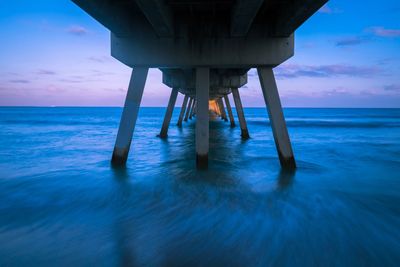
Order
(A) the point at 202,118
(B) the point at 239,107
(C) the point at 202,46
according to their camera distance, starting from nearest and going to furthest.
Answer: (C) the point at 202,46, (A) the point at 202,118, (B) the point at 239,107

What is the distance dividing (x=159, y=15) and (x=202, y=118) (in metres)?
2.53

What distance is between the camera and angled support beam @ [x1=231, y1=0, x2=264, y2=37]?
3.88 metres

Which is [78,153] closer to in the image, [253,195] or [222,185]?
[222,185]

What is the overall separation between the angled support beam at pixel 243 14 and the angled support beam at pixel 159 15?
1263mm

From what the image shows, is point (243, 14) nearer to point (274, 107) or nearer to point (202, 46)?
point (202, 46)

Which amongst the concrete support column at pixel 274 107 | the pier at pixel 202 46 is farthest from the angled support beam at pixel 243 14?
the concrete support column at pixel 274 107

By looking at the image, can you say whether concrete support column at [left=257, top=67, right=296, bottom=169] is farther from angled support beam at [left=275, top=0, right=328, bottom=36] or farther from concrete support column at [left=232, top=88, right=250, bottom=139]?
concrete support column at [left=232, top=88, right=250, bottom=139]

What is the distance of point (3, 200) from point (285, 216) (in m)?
4.98

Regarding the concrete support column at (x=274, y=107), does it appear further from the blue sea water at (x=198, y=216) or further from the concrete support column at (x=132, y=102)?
the concrete support column at (x=132, y=102)

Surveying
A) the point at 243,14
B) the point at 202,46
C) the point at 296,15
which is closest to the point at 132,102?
the point at 202,46

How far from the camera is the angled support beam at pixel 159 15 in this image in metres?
3.94

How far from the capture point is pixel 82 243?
305cm

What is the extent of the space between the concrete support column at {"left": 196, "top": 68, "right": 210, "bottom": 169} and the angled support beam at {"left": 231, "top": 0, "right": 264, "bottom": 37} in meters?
1.33

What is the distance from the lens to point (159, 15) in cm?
443
